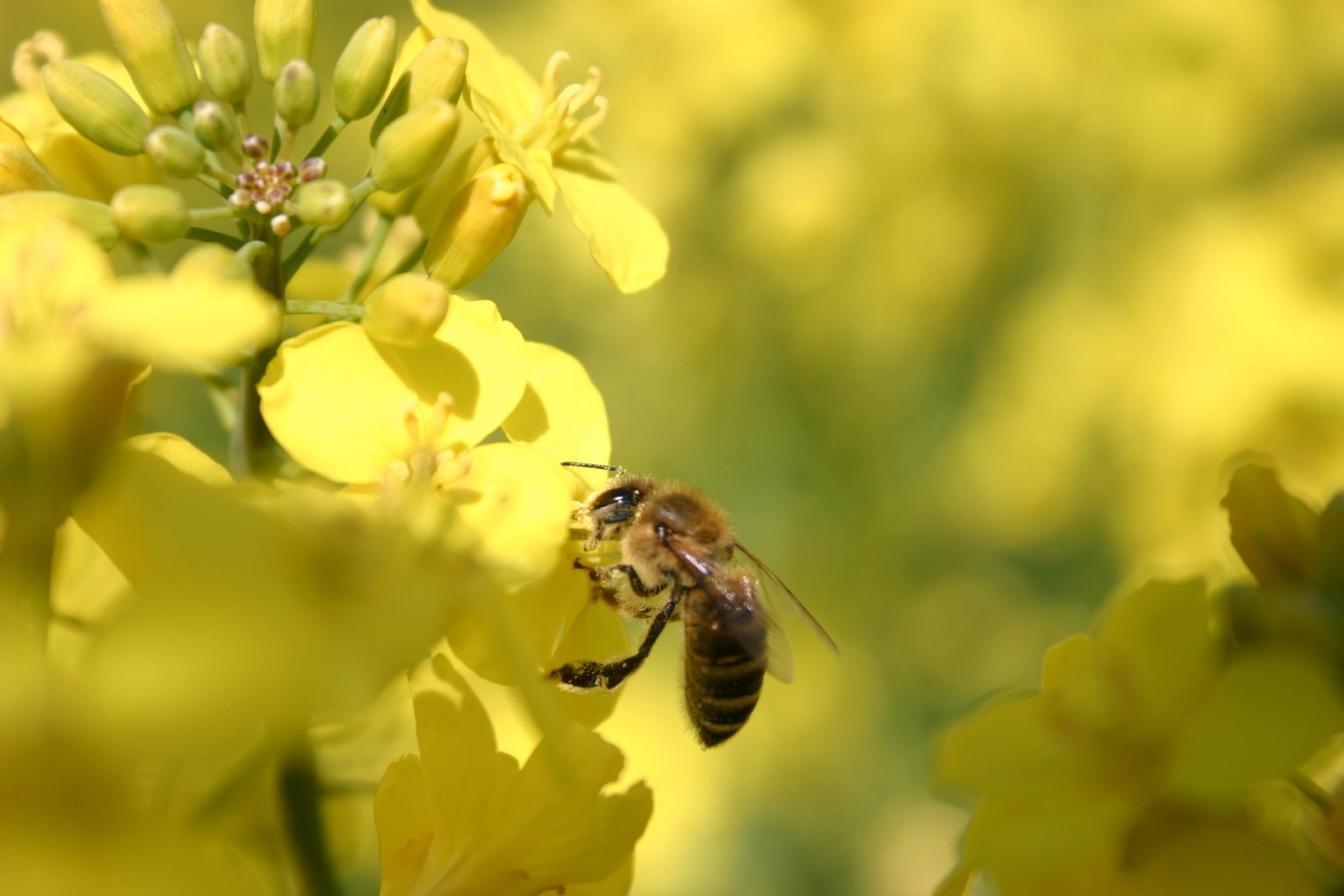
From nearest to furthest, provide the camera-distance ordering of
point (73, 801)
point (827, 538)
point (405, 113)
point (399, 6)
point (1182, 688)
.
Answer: point (73, 801), point (1182, 688), point (405, 113), point (827, 538), point (399, 6)

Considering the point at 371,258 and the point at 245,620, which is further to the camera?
the point at 371,258

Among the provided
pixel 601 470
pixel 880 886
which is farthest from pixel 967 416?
pixel 601 470

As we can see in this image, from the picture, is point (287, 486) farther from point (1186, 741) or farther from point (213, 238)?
point (1186, 741)

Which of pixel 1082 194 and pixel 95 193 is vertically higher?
pixel 1082 194

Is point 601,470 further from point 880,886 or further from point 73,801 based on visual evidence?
point 880,886

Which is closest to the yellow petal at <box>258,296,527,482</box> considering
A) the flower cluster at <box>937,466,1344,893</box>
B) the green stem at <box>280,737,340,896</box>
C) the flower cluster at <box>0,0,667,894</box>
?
the flower cluster at <box>0,0,667,894</box>

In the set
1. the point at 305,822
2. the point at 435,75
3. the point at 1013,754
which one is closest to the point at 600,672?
the point at 305,822

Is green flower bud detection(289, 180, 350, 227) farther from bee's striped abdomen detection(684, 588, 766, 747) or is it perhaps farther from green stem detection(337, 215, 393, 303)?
bee's striped abdomen detection(684, 588, 766, 747)
